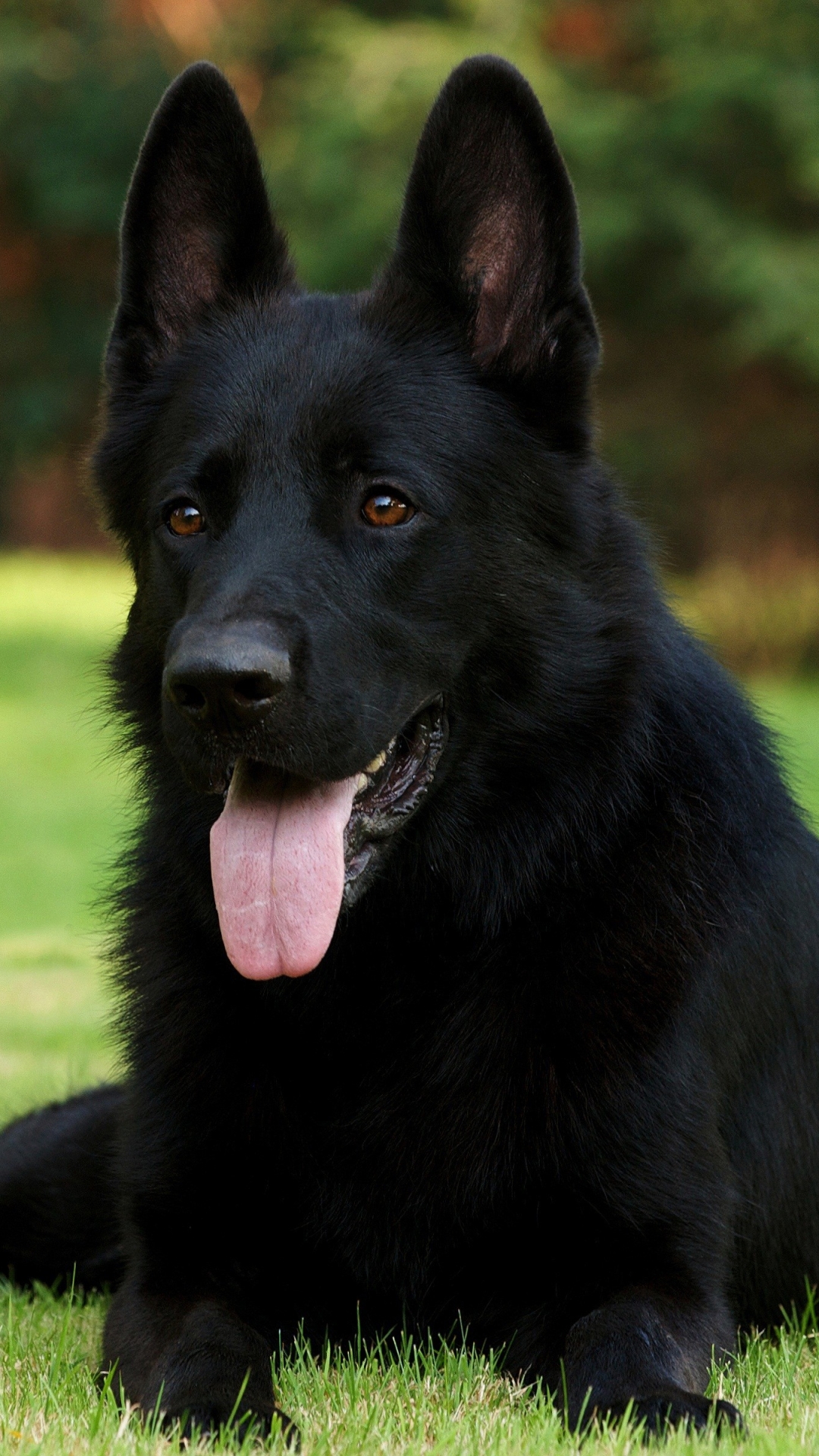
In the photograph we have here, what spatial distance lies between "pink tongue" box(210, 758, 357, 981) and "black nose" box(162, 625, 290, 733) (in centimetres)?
22

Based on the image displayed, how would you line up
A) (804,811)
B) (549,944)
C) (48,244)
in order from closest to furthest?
(549,944) → (804,811) → (48,244)

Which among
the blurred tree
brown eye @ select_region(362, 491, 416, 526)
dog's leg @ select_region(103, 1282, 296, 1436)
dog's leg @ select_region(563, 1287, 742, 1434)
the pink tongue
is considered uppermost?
the blurred tree

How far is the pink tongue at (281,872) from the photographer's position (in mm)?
2754

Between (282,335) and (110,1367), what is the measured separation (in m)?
1.82

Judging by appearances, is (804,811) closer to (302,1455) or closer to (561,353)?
(561,353)

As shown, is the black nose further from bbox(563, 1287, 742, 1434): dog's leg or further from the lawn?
bbox(563, 1287, 742, 1434): dog's leg

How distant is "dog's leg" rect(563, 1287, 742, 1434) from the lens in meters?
2.42

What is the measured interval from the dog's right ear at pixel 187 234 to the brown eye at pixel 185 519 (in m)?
0.46

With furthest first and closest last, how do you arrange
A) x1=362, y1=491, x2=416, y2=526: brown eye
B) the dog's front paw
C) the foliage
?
the foliage → x1=362, y1=491, x2=416, y2=526: brown eye → the dog's front paw

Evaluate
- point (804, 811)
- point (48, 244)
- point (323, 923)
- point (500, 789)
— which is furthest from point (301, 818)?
point (48, 244)

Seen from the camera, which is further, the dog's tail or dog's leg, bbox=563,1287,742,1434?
the dog's tail

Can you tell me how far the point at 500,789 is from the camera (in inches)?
121

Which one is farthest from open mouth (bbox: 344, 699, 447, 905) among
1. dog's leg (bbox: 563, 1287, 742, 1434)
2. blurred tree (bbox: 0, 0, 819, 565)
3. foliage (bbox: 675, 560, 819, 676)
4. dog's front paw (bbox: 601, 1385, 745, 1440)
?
foliage (bbox: 675, 560, 819, 676)

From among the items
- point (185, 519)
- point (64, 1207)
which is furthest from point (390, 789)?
point (64, 1207)
